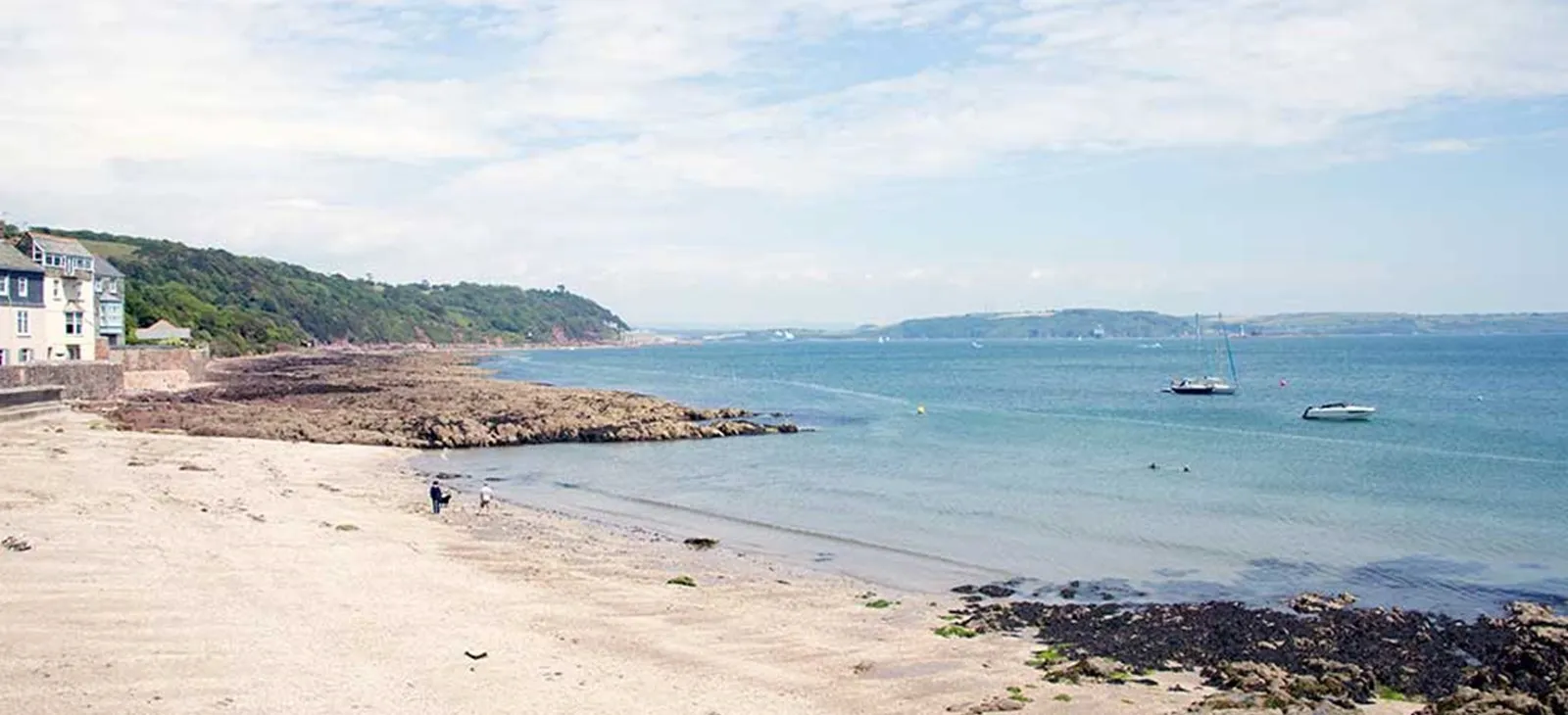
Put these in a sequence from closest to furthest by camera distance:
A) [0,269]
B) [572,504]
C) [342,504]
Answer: [342,504]
[572,504]
[0,269]

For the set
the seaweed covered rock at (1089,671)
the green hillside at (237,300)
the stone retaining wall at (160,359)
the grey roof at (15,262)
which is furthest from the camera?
the green hillside at (237,300)

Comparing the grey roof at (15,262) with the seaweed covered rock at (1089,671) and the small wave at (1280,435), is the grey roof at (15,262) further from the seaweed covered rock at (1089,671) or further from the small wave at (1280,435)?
the small wave at (1280,435)

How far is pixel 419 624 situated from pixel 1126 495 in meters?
24.3

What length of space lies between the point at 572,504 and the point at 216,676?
19.4 m

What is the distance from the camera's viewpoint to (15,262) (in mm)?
47688

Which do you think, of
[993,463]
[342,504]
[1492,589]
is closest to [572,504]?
[342,504]

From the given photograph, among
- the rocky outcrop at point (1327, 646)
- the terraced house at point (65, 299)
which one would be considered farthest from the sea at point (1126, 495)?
the terraced house at point (65, 299)

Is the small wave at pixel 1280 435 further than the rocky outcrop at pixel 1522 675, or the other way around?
the small wave at pixel 1280 435

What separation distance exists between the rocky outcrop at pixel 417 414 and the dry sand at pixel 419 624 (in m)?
19.1

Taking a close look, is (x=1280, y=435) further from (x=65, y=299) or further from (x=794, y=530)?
(x=65, y=299)

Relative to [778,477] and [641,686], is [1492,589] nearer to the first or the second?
[641,686]

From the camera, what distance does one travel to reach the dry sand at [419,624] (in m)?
13.9

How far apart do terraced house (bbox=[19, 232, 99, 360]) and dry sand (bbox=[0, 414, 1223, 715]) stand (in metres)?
27.7

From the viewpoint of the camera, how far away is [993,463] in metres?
44.7
